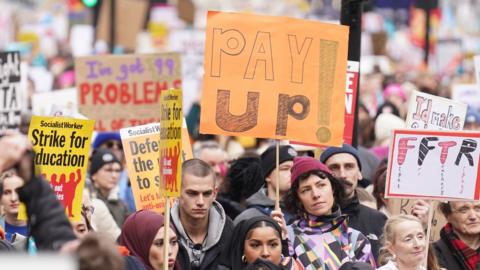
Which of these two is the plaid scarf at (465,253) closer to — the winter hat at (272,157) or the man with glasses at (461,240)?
the man with glasses at (461,240)

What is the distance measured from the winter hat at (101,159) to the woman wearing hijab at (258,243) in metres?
3.90

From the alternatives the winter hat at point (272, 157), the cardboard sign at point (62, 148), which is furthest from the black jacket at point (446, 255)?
the cardboard sign at point (62, 148)

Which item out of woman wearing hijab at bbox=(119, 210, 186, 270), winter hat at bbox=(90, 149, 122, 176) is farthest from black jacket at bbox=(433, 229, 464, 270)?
winter hat at bbox=(90, 149, 122, 176)

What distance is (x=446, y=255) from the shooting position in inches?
371

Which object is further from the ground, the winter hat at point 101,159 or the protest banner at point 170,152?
the protest banner at point 170,152

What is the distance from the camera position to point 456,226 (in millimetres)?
9492

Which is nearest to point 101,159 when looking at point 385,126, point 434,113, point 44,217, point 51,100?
point 51,100

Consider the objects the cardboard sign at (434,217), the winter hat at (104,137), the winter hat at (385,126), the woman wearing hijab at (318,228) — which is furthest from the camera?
the winter hat at (385,126)

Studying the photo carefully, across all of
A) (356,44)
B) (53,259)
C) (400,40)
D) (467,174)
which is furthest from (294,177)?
(400,40)

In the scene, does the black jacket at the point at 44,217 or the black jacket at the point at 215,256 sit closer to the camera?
the black jacket at the point at 44,217

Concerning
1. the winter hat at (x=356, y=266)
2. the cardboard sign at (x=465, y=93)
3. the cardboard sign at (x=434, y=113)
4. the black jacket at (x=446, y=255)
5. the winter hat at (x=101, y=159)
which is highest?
the cardboard sign at (x=434, y=113)

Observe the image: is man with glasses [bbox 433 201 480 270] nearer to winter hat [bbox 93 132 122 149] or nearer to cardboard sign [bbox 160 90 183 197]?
cardboard sign [bbox 160 90 183 197]

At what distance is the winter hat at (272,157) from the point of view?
1051 cm

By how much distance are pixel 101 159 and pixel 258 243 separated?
4068 mm
